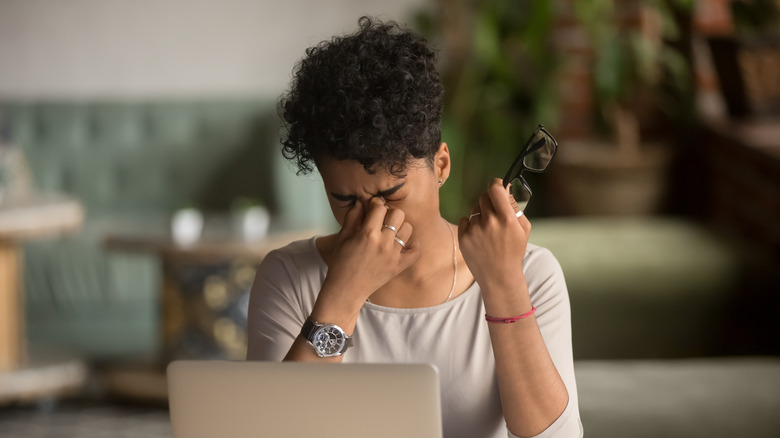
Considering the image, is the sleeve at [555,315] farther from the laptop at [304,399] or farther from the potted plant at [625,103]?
the potted plant at [625,103]

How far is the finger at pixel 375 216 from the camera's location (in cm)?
114

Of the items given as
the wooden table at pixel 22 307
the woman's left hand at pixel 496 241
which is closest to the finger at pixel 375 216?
the woman's left hand at pixel 496 241

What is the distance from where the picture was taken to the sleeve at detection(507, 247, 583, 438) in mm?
1190

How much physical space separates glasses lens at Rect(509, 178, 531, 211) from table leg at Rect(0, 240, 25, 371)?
2.75 meters

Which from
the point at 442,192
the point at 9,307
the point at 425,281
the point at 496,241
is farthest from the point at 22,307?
the point at 496,241

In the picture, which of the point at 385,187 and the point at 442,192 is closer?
A: the point at 385,187

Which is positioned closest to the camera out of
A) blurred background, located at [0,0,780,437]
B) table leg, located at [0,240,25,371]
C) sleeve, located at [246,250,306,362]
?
sleeve, located at [246,250,306,362]

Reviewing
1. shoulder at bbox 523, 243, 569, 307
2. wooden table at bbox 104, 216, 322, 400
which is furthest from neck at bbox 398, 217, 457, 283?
wooden table at bbox 104, 216, 322, 400

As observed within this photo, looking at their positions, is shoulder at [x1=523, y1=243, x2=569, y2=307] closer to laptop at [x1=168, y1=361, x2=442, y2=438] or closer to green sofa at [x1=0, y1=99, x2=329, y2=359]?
laptop at [x1=168, y1=361, x2=442, y2=438]

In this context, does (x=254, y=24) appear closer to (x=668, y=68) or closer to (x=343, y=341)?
(x=668, y=68)

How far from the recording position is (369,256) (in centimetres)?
113

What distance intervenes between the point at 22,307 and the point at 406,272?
270cm

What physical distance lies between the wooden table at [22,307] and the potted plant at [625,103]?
209 centimetres

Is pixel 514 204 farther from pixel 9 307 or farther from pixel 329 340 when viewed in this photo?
pixel 9 307
